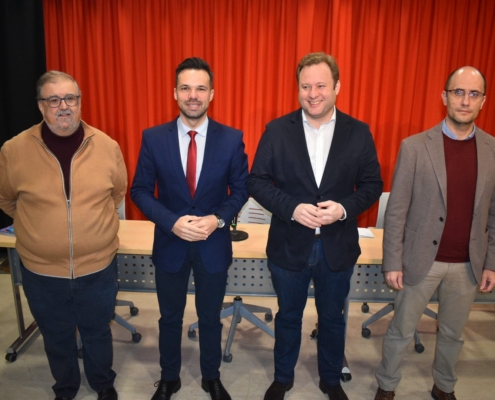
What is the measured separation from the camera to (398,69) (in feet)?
12.8

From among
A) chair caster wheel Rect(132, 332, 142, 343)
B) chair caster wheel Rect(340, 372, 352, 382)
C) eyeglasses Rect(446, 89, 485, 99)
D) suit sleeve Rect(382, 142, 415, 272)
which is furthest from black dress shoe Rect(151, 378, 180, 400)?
eyeglasses Rect(446, 89, 485, 99)

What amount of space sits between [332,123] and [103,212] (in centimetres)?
122

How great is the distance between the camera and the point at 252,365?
2.64m

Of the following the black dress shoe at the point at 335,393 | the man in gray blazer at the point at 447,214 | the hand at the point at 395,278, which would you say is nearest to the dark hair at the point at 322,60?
the man in gray blazer at the point at 447,214

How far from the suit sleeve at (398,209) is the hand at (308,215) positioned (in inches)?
16.5

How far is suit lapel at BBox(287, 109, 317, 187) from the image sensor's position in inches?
73.7

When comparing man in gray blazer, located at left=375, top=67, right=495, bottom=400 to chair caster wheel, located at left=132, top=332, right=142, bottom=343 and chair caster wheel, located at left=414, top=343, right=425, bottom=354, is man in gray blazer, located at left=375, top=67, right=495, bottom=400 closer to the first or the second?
chair caster wheel, located at left=414, top=343, right=425, bottom=354

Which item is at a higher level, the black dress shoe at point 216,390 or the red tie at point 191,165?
the red tie at point 191,165

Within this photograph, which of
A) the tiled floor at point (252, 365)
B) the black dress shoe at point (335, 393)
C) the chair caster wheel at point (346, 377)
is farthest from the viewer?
the chair caster wheel at point (346, 377)

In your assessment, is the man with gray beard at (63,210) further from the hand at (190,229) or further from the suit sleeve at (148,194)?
the hand at (190,229)

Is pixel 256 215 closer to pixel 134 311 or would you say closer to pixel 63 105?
pixel 134 311

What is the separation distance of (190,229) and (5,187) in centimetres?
94

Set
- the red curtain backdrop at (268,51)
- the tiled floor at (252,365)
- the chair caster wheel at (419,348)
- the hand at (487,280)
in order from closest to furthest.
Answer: the hand at (487,280)
the tiled floor at (252,365)
the chair caster wheel at (419,348)
the red curtain backdrop at (268,51)

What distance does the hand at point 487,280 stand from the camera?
1.99 meters
